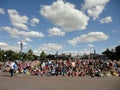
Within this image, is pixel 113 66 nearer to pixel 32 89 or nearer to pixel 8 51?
pixel 32 89

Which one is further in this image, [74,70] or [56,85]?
[74,70]

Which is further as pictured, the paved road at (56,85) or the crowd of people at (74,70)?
the crowd of people at (74,70)

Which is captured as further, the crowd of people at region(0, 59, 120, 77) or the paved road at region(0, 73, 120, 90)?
the crowd of people at region(0, 59, 120, 77)

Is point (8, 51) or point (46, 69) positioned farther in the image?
point (8, 51)

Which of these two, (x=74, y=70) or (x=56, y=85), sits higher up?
(x=74, y=70)

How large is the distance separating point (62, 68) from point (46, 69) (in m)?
1.93

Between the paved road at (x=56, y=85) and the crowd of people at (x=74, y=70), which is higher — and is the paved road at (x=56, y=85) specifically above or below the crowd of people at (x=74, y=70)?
below

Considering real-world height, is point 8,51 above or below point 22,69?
above

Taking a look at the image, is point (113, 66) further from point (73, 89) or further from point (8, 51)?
point (8, 51)

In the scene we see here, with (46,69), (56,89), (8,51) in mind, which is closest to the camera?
(56,89)

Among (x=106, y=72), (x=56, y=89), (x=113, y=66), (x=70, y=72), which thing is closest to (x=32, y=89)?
(x=56, y=89)

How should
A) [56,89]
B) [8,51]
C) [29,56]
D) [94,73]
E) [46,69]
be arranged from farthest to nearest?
[8,51], [29,56], [46,69], [94,73], [56,89]

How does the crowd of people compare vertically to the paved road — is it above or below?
above

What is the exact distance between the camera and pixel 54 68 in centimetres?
2302
